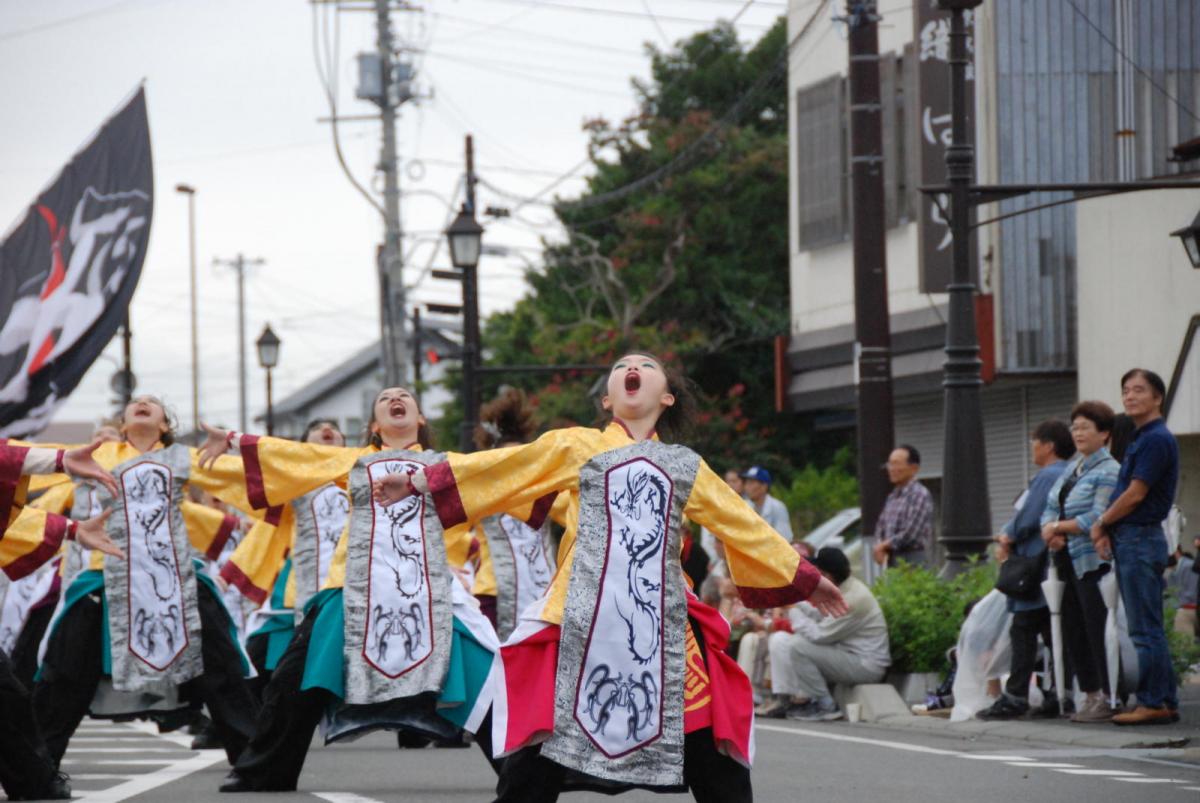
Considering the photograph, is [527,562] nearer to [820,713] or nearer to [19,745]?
[820,713]

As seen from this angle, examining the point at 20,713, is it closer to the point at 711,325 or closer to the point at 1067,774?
the point at 1067,774

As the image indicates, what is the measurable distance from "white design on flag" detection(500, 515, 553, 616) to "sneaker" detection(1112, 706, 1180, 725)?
11.0ft

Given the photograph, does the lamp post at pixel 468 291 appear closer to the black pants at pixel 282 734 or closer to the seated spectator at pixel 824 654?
the seated spectator at pixel 824 654

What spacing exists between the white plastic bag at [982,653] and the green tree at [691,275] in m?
21.3

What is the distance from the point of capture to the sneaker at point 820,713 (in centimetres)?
1429

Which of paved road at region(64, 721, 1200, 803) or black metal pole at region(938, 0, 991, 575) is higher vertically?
black metal pole at region(938, 0, 991, 575)

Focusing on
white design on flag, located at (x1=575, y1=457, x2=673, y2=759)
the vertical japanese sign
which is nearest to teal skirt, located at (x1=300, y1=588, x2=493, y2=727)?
white design on flag, located at (x1=575, y1=457, x2=673, y2=759)

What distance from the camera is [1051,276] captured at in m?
23.0

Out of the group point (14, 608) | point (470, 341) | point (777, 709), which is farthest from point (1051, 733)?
point (470, 341)

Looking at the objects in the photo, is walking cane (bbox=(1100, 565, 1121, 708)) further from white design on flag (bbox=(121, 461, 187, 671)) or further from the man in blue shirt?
white design on flag (bbox=(121, 461, 187, 671))

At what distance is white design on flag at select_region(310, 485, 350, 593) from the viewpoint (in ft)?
38.2

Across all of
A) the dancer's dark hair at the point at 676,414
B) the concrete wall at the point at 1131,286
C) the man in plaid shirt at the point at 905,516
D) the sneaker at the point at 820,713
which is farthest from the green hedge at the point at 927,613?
the dancer's dark hair at the point at 676,414

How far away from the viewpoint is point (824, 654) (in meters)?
14.3

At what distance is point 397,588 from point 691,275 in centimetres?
2722
